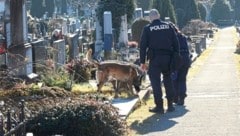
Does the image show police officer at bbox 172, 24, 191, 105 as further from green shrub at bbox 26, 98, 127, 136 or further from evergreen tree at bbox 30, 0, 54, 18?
evergreen tree at bbox 30, 0, 54, 18

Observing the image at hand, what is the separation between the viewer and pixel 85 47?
26656 millimetres

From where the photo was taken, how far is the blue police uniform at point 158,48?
36.8 ft

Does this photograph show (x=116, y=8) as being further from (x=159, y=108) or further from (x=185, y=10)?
(x=185, y=10)

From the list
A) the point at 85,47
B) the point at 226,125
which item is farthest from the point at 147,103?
the point at 85,47

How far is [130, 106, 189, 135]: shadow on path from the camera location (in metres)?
9.80

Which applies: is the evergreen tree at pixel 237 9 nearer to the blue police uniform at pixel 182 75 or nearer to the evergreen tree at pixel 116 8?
the evergreen tree at pixel 116 8

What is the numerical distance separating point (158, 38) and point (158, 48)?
175 mm

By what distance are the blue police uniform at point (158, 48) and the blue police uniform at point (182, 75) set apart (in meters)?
1.30

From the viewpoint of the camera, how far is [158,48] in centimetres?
1121

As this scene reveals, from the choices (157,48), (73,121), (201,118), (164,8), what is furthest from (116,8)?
(73,121)

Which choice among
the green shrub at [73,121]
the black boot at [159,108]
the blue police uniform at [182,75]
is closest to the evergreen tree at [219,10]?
the blue police uniform at [182,75]

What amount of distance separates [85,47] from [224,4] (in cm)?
8624

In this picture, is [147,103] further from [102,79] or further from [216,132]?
[216,132]

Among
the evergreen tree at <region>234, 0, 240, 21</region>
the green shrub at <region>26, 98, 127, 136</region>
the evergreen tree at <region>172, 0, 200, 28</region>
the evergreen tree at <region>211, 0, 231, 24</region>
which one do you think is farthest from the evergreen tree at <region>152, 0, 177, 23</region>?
the evergreen tree at <region>234, 0, 240, 21</region>
